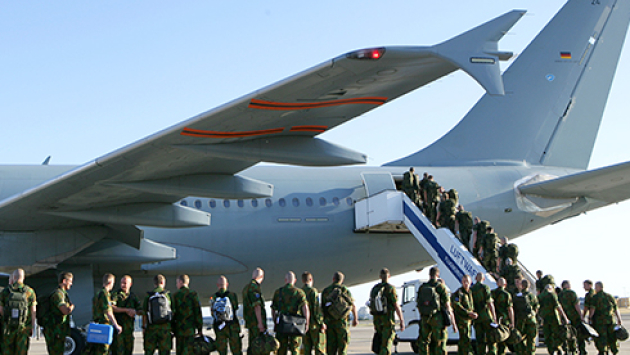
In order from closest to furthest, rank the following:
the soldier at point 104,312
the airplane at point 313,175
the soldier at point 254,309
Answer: the airplane at point 313,175
the soldier at point 104,312
the soldier at point 254,309

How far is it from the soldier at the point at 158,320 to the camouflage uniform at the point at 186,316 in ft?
0.51

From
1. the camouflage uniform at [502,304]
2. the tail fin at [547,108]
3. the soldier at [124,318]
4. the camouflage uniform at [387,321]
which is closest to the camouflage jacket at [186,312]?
the soldier at [124,318]

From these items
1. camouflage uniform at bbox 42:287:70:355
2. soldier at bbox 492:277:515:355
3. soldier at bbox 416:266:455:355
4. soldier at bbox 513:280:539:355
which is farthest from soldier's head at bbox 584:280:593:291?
camouflage uniform at bbox 42:287:70:355

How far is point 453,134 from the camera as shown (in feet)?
63.5

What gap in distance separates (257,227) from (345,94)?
6.90 meters

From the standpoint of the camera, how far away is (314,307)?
31.8 feet

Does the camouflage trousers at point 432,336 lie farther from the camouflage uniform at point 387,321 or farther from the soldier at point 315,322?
the soldier at point 315,322

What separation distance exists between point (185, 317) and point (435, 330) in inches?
146

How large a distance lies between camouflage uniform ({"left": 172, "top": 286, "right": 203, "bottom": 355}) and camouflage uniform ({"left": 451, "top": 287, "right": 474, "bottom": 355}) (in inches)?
159

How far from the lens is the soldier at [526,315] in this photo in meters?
11.3

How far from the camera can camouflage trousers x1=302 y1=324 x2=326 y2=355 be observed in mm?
9734

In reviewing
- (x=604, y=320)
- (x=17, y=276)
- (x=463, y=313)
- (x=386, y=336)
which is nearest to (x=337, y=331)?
(x=386, y=336)

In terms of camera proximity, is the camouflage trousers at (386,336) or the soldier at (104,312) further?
the camouflage trousers at (386,336)

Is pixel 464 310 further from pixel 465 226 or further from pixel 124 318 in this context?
pixel 124 318
